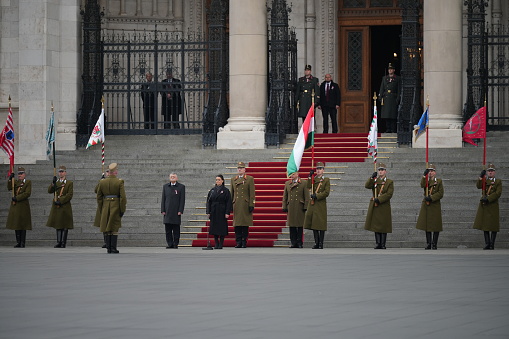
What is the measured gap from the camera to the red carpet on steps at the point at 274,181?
25.8 m

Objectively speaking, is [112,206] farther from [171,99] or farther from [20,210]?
[171,99]

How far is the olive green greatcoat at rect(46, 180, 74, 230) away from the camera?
1012 inches

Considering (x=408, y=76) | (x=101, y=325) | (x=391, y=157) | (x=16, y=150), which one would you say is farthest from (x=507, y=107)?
(x=101, y=325)

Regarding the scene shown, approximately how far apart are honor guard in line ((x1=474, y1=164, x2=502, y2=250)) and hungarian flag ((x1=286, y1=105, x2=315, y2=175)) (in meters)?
3.69

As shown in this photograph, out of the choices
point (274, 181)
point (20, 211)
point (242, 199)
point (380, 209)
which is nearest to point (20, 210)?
point (20, 211)

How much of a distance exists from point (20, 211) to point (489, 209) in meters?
9.89

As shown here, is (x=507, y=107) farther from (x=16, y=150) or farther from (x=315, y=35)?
(x=16, y=150)

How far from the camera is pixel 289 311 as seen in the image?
43.8 feet

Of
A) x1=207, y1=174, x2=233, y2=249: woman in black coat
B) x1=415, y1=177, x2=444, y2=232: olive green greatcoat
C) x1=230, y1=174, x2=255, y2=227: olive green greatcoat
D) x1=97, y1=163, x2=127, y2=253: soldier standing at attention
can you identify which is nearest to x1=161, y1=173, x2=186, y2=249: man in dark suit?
x1=207, y1=174, x2=233, y2=249: woman in black coat

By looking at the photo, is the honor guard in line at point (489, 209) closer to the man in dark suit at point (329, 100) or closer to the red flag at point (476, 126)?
the red flag at point (476, 126)

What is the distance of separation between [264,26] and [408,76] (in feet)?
13.0

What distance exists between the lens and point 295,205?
2509 cm

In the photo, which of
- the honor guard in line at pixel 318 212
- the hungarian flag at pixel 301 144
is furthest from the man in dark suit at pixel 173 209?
the honor guard in line at pixel 318 212

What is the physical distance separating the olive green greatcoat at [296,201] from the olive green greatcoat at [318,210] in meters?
0.17
